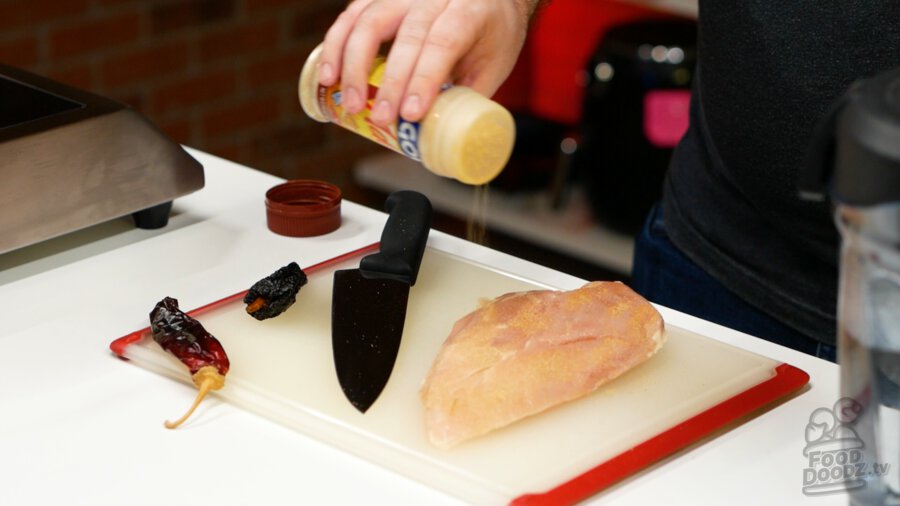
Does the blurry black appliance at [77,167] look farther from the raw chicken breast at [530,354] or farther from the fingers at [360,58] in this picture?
the raw chicken breast at [530,354]

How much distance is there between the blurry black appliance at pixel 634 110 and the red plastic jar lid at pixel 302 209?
44.8 inches

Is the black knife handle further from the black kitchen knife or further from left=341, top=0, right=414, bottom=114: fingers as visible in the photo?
left=341, top=0, right=414, bottom=114: fingers

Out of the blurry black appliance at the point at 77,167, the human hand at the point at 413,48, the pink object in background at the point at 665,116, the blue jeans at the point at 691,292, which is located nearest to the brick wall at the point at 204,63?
the pink object in background at the point at 665,116

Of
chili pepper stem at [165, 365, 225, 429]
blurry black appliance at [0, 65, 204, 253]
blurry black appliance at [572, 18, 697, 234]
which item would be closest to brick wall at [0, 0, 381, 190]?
blurry black appliance at [572, 18, 697, 234]

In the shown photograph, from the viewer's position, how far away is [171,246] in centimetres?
129

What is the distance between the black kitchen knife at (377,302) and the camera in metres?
0.99

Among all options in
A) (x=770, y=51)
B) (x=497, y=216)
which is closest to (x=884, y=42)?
(x=770, y=51)

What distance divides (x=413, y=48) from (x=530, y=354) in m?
0.29

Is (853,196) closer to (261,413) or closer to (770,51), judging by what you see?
(261,413)

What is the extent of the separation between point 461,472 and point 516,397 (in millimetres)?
85

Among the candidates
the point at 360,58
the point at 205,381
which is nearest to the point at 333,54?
the point at 360,58

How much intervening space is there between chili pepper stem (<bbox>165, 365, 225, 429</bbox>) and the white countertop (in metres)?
0.02

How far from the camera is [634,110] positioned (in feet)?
7.73

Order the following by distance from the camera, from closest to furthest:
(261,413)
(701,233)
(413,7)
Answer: (261,413) < (413,7) < (701,233)
